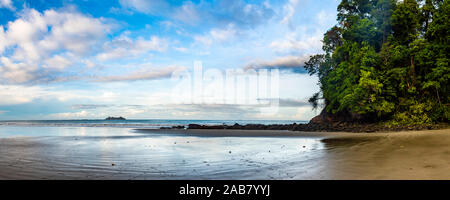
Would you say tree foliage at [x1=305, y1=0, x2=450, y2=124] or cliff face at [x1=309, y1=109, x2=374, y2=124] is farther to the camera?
cliff face at [x1=309, y1=109, x2=374, y2=124]

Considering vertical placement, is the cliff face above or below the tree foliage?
below

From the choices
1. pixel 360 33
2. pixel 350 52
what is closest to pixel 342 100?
pixel 350 52

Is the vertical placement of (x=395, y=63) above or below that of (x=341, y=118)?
above

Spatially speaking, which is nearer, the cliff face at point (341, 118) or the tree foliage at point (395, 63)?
the tree foliage at point (395, 63)

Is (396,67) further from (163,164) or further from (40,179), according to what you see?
(40,179)

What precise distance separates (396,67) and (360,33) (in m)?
4.91

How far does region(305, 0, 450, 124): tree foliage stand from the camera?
2394 centimetres

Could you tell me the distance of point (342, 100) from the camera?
2709cm

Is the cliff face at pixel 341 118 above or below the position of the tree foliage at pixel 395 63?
below

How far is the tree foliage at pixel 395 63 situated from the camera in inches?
942

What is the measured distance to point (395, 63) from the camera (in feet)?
87.3

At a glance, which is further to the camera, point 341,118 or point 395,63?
point 341,118
